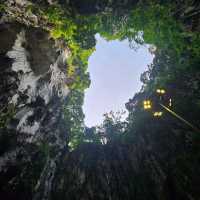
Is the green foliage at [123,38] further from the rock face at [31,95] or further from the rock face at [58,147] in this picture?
the rock face at [31,95]

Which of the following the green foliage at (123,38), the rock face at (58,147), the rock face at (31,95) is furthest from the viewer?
the green foliage at (123,38)

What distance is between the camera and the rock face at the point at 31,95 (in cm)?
1541

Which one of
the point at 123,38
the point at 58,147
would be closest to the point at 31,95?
the point at 58,147

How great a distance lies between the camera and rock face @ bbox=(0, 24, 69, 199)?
15414 mm

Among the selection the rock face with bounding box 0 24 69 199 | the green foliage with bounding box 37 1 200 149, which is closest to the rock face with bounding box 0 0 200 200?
the rock face with bounding box 0 24 69 199

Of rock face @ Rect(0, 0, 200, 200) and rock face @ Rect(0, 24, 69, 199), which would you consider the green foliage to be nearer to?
rock face @ Rect(0, 0, 200, 200)

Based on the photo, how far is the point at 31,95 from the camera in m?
18.0

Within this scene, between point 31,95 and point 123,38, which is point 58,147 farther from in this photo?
point 123,38

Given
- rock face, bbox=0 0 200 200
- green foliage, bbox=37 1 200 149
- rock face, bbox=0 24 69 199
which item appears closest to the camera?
rock face, bbox=0 24 69 199

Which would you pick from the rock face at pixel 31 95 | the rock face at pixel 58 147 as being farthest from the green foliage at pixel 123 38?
the rock face at pixel 31 95

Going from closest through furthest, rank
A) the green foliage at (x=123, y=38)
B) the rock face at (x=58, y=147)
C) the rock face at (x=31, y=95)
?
1. the rock face at (x=31, y=95)
2. the rock face at (x=58, y=147)
3. the green foliage at (x=123, y=38)

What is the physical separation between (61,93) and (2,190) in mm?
11484

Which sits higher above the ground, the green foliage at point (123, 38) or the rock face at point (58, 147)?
the green foliage at point (123, 38)

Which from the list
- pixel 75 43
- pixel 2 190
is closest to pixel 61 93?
pixel 75 43
